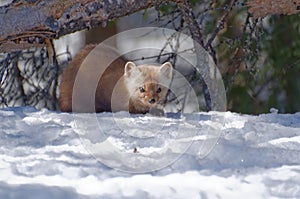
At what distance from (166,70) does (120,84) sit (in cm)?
41

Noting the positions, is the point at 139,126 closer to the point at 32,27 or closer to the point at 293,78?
the point at 32,27

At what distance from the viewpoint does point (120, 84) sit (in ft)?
17.5

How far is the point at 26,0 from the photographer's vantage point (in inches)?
170

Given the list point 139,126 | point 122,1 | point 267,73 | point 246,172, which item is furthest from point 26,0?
point 267,73

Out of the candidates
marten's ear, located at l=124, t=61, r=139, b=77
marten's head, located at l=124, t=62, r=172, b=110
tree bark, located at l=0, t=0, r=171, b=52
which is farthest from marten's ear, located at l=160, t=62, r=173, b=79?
tree bark, located at l=0, t=0, r=171, b=52

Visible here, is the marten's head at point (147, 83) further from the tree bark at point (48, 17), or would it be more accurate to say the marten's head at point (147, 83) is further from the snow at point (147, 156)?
the tree bark at point (48, 17)

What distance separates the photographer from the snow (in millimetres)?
2986

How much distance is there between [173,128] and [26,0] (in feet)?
4.09

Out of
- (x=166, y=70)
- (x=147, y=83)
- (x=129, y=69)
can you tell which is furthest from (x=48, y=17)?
(x=166, y=70)

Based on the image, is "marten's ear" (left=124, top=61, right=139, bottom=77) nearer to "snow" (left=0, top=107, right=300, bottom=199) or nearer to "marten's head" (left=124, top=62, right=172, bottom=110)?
"marten's head" (left=124, top=62, right=172, bottom=110)

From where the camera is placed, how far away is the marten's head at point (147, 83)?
516 cm

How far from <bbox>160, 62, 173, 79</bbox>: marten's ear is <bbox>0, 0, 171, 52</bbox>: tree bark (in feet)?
3.25

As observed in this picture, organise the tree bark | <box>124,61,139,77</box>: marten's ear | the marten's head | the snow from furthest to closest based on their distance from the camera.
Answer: <box>124,61,139,77</box>: marten's ear, the marten's head, the tree bark, the snow

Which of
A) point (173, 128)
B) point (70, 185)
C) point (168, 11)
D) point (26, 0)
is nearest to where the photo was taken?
point (70, 185)
